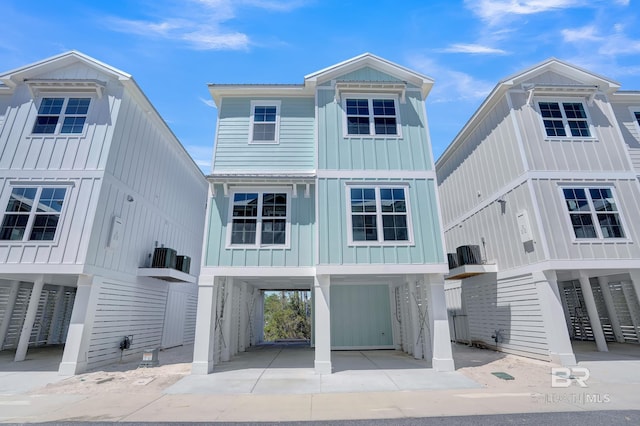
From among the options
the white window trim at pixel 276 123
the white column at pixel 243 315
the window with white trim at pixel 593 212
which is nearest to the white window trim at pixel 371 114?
the white window trim at pixel 276 123

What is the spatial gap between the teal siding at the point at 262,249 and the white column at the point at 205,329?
74 centimetres

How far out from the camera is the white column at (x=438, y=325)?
8.46 meters

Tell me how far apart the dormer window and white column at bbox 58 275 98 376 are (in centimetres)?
947

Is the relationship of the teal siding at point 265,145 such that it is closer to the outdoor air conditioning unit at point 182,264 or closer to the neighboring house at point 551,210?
the outdoor air conditioning unit at point 182,264

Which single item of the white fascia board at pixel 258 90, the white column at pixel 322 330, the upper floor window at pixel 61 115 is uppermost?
the white fascia board at pixel 258 90

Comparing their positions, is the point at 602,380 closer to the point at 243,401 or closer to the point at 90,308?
the point at 243,401

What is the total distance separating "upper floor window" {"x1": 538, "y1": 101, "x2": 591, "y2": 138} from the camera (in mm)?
11070

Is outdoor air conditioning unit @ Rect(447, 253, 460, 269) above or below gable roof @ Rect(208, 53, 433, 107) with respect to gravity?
below

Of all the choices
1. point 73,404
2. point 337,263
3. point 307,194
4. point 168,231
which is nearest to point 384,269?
point 337,263

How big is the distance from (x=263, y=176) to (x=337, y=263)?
360 centimetres

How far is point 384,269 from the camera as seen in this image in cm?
893

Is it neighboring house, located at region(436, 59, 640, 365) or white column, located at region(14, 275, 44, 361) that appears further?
white column, located at region(14, 275, 44, 361)

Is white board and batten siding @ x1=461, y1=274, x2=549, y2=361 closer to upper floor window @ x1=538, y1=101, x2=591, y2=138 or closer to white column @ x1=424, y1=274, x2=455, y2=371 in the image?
white column @ x1=424, y1=274, x2=455, y2=371

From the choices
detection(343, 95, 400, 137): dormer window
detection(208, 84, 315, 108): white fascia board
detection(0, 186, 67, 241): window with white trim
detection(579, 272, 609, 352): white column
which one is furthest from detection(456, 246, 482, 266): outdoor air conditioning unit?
detection(0, 186, 67, 241): window with white trim
